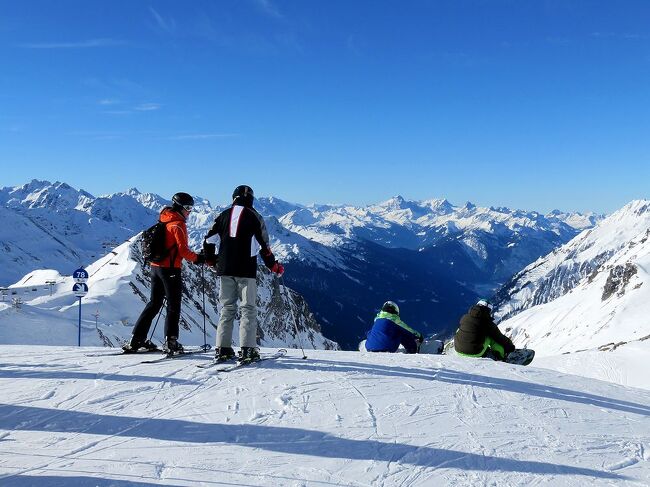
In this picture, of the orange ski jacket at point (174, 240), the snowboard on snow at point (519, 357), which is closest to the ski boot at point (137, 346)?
the orange ski jacket at point (174, 240)

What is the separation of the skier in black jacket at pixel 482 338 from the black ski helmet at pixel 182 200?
7557 millimetres

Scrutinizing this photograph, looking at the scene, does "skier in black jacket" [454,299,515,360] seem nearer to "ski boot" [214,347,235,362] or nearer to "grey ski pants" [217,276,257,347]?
"grey ski pants" [217,276,257,347]

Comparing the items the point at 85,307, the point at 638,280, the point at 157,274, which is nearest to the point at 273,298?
the point at 85,307

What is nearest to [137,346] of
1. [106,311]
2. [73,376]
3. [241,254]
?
[73,376]

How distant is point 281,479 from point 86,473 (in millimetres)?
2112

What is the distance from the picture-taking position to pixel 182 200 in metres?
11.2

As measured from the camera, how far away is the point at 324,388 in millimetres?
9078

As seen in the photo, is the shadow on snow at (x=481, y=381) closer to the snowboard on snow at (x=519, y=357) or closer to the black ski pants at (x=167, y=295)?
the black ski pants at (x=167, y=295)

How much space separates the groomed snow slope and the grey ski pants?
69 centimetres

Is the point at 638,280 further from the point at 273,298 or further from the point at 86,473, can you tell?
the point at 86,473

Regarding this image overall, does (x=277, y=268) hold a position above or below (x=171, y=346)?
above

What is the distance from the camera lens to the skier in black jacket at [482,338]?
1374 cm

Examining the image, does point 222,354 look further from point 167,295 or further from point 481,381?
point 481,381

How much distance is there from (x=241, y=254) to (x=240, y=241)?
25cm
